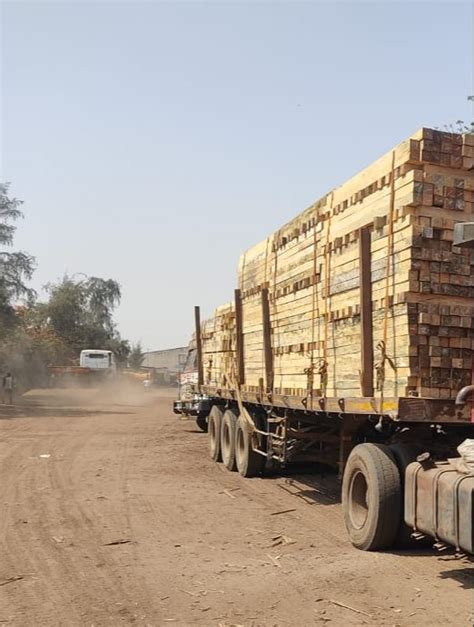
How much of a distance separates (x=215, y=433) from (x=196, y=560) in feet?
25.0

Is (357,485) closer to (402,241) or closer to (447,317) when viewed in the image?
(447,317)

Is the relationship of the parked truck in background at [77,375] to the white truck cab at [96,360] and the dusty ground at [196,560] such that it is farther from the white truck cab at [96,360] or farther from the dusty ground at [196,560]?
the dusty ground at [196,560]

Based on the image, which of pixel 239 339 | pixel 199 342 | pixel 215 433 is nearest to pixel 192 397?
pixel 199 342

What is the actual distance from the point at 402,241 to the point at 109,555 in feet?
13.0

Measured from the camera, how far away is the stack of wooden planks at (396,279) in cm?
590

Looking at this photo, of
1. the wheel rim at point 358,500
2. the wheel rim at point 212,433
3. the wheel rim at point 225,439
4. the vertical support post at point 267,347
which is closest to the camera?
the wheel rim at point 358,500

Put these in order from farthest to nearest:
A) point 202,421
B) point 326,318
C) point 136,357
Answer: point 136,357 → point 202,421 → point 326,318

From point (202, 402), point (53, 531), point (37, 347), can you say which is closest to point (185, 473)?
point (53, 531)

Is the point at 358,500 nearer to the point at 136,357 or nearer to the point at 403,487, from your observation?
the point at 403,487

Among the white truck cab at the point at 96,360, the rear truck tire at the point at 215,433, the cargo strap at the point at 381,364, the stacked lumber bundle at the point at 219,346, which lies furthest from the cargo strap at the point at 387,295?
the white truck cab at the point at 96,360

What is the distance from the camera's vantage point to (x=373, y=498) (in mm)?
6113

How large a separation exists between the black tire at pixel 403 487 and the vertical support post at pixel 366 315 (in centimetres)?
58

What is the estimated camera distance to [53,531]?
7305 mm

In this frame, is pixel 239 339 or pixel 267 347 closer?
pixel 267 347
